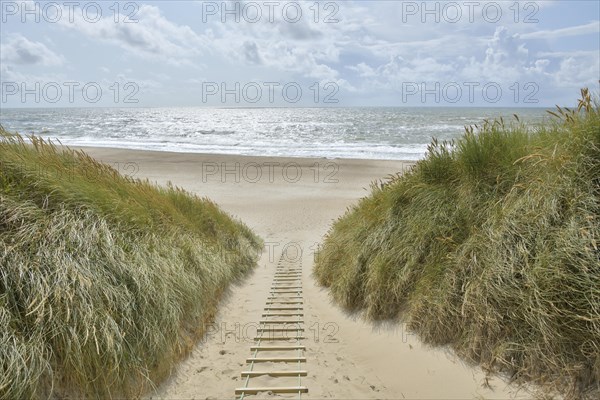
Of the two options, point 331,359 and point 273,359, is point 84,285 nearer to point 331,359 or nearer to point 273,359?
point 273,359

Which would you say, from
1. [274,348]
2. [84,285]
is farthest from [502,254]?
[84,285]

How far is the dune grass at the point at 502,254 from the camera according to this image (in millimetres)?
3654

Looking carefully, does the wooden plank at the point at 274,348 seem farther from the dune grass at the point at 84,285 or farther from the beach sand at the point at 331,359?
the dune grass at the point at 84,285

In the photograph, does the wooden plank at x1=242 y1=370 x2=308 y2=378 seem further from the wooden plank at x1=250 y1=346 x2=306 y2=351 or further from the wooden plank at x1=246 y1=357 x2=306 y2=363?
the wooden plank at x1=250 y1=346 x2=306 y2=351

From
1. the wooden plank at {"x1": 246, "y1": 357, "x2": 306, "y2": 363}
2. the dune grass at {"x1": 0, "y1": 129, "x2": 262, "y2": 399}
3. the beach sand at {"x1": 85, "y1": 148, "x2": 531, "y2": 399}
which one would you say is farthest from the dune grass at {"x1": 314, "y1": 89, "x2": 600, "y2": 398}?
the dune grass at {"x1": 0, "y1": 129, "x2": 262, "y2": 399}

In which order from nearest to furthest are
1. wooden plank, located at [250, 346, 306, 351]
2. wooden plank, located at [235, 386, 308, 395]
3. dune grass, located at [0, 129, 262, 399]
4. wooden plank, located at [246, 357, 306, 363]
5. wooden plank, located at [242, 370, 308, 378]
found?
dune grass, located at [0, 129, 262, 399]
wooden plank, located at [235, 386, 308, 395]
wooden plank, located at [242, 370, 308, 378]
wooden plank, located at [246, 357, 306, 363]
wooden plank, located at [250, 346, 306, 351]

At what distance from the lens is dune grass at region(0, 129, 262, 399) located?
344 cm

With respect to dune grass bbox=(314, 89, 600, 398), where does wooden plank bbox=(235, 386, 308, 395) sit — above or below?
below

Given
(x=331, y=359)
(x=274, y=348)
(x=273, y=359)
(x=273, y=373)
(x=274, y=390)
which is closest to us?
(x=274, y=390)

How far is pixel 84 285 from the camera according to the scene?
3855 mm

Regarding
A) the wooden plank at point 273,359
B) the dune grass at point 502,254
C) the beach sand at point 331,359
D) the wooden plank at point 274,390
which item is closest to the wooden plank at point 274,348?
the beach sand at point 331,359

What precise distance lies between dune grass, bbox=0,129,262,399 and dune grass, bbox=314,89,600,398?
2.42 m

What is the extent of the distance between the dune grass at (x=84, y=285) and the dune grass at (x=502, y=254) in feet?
7.93

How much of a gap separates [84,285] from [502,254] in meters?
3.70
